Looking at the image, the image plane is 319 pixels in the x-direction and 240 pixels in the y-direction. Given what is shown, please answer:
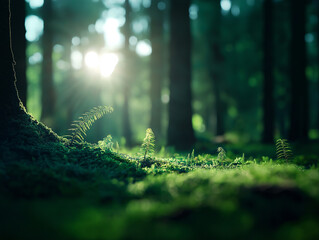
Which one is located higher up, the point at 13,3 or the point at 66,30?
the point at 66,30

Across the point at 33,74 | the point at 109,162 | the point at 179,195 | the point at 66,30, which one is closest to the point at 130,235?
the point at 179,195

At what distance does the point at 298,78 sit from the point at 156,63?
392 inches

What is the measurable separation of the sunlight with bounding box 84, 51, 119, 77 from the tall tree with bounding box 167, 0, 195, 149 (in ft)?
42.0

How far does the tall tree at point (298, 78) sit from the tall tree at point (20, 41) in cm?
1329

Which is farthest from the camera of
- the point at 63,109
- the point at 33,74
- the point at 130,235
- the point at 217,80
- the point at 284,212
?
the point at 33,74

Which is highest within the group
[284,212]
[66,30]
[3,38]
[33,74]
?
[33,74]

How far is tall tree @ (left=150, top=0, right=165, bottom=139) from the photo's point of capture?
1944 cm

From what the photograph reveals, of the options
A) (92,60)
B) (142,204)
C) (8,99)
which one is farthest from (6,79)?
(92,60)

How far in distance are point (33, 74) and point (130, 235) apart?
1923 inches

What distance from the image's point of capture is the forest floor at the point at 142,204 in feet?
7.71

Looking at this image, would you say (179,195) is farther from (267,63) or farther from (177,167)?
(267,63)

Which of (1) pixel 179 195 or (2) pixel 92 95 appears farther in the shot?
(2) pixel 92 95

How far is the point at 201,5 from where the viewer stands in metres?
21.8

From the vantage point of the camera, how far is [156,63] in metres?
19.9
